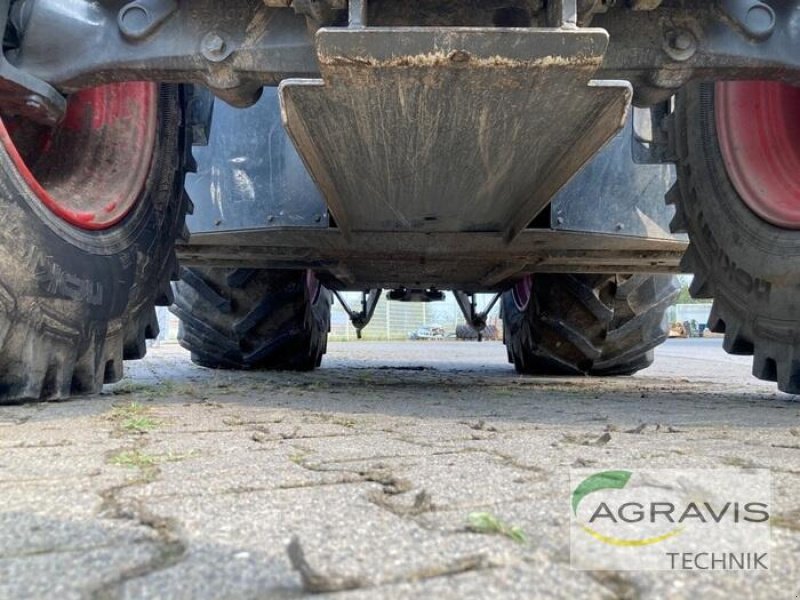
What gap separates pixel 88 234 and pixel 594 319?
251 cm

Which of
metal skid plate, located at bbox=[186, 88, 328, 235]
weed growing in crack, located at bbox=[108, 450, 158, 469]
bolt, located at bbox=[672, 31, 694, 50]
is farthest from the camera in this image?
metal skid plate, located at bbox=[186, 88, 328, 235]

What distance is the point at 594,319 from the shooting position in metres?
3.64

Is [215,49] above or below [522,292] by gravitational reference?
above

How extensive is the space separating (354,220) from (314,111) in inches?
35.8

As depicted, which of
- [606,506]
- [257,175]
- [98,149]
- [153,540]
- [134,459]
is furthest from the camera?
[257,175]

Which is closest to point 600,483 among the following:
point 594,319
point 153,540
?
point 153,540

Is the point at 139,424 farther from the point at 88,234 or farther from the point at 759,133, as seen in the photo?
the point at 759,133

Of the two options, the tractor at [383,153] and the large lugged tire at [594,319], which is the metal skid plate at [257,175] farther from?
the large lugged tire at [594,319]

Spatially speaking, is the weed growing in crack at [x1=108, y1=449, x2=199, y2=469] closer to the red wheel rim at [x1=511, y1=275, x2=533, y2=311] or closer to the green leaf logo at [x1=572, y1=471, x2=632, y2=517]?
the green leaf logo at [x1=572, y1=471, x2=632, y2=517]

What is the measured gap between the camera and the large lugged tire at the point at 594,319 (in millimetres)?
3637

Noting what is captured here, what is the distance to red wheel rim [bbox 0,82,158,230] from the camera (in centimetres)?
212

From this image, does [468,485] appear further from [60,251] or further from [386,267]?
[386,267]

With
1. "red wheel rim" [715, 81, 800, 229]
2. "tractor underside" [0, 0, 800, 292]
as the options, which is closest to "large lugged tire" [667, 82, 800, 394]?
"red wheel rim" [715, 81, 800, 229]

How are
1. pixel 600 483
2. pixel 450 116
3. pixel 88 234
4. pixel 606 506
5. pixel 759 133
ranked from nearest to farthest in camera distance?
pixel 606 506
pixel 600 483
pixel 450 116
pixel 88 234
pixel 759 133
